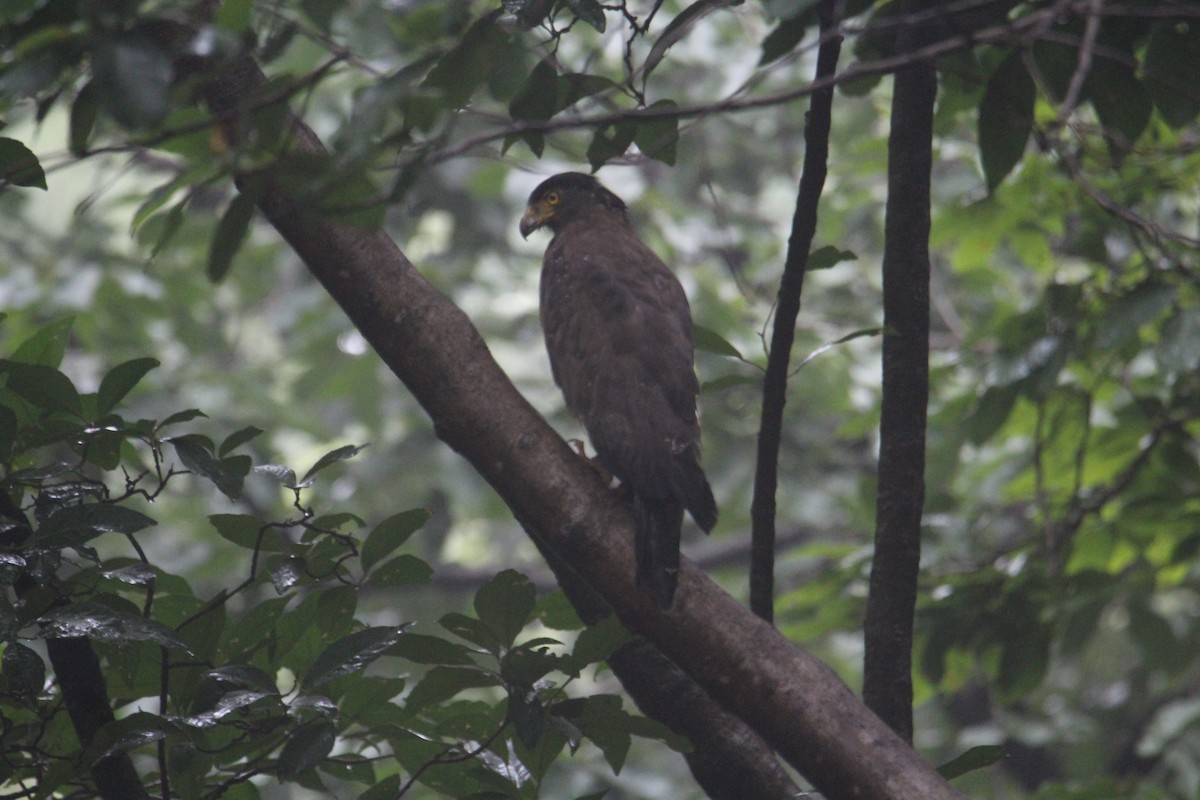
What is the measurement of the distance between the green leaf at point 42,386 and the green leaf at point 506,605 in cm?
73

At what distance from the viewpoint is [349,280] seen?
209 centimetres

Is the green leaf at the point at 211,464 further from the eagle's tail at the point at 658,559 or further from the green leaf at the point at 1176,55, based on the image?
the green leaf at the point at 1176,55

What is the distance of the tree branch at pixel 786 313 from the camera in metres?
2.11

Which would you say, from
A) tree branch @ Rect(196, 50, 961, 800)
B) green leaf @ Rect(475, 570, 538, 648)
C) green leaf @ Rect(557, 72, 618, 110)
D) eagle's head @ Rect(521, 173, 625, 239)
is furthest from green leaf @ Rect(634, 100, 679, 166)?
eagle's head @ Rect(521, 173, 625, 239)

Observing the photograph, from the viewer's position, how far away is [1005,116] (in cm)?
229

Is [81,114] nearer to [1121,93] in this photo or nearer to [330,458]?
[330,458]

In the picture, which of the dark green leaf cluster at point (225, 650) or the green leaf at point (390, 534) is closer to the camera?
the dark green leaf cluster at point (225, 650)

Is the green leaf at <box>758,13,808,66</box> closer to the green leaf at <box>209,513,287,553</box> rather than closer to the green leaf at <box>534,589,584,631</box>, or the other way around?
the green leaf at <box>534,589,584,631</box>

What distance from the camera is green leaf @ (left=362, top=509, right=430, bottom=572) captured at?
6.27ft

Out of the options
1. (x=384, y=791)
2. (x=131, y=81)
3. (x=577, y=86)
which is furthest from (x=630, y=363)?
(x=131, y=81)

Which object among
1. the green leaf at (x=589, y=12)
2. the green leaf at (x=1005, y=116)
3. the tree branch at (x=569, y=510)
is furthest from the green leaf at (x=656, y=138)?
the green leaf at (x=1005, y=116)

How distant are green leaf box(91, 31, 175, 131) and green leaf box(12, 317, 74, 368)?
0.93 metres

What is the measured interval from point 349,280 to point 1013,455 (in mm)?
3012

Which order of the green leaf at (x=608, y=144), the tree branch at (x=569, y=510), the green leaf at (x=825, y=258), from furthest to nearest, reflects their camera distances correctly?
the green leaf at (x=825, y=258) < the green leaf at (x=608, y=144) < the tree branch at (x=569, y=510)
